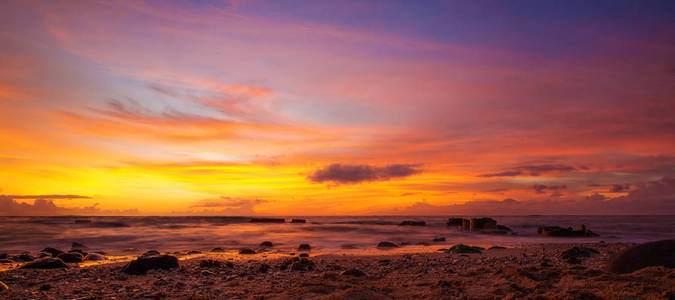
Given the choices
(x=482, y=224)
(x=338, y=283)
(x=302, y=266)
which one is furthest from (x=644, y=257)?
(x=482, y=224)

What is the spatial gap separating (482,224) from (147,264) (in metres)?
42.8

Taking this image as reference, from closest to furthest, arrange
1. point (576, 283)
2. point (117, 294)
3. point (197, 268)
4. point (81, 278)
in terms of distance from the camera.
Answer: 1. point (576, 283)
2. point (117, 294)
3. point (81, 278)
4. point (197, 268)

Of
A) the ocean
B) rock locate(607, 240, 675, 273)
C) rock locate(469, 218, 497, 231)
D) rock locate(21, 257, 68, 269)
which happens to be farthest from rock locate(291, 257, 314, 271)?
rock locate(469, 218, 497, 231)

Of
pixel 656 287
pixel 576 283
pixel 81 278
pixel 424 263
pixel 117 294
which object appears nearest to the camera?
pixel 656 287

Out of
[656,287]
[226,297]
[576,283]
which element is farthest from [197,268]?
[656,287]

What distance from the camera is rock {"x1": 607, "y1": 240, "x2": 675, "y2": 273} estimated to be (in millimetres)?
8375

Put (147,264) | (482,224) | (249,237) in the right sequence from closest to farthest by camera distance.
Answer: (147,264), (249,237), (482,224)

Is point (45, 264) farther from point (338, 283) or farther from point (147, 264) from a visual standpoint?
point (338, 283)

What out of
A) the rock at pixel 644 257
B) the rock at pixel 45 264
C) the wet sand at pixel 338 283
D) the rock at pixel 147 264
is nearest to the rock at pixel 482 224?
the wet sand at pixel 338 283

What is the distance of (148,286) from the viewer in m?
8.55

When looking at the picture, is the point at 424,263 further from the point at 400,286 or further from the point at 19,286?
the point at 19,286

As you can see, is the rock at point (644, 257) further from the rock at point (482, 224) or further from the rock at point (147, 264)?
the rock at point (482, 224)

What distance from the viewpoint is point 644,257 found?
28.1ft

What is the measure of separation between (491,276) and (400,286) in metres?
2.30
